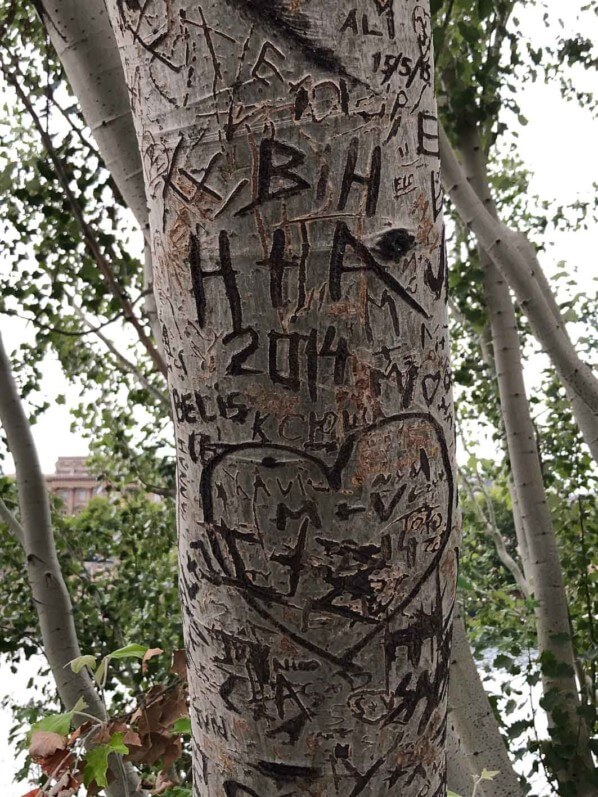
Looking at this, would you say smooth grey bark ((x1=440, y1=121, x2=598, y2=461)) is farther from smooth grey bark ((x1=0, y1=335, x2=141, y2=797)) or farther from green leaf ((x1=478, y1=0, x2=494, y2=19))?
smooth grey bark ((x1=0, y1=335, x2=141, y2=797))

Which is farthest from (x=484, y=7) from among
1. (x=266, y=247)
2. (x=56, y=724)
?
(x=56, y=724)

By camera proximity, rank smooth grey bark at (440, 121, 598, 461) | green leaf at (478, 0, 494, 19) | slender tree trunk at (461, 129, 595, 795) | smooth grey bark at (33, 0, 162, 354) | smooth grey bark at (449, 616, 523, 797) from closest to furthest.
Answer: smooth grey bark at (33, 0, 162, 354) < smooth grey bark at (449, 616, 523, 797) < green leaf at (478, 0, 494, 19) < smooth grey bark at (440, 121, 598, 461) < slender tree trunk at (461, 129, 595, 795)

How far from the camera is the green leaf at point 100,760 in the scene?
0.70 meters

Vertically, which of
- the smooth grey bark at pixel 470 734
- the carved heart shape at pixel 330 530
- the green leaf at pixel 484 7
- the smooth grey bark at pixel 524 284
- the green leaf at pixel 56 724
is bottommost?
the smooth grey bark at pixel 470 734

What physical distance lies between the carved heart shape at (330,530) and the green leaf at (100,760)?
A: 1.34ft

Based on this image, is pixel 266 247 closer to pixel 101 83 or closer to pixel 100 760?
pixel 100 760

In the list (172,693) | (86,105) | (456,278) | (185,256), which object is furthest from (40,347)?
(185,256)

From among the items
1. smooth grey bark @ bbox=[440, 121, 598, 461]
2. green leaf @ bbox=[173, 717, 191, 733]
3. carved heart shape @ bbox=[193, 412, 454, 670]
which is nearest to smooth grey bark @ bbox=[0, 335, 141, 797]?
green leaf @ bbox=[173, 717, 191, 733]

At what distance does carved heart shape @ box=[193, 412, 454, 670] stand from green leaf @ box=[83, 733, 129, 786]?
0.41 metres

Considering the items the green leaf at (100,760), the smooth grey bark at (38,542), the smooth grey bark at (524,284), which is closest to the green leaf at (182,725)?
the green leaf at (100,760)

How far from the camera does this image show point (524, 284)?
1667 mm

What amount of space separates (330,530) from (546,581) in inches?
69.1

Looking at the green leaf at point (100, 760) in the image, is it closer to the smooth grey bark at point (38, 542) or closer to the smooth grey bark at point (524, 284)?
the smooth grey bark at point (38, 542)

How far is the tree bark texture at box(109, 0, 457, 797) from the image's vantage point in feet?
1.23
